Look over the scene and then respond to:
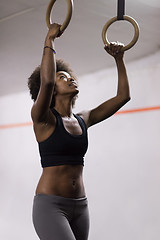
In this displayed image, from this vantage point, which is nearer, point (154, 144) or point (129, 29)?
point (154, 144)

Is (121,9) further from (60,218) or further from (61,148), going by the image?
(60,218)

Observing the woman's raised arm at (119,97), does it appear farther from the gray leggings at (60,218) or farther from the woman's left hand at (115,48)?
the gray leggings at (60,218)

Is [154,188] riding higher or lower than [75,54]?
lower

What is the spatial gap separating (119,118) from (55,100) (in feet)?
5.58

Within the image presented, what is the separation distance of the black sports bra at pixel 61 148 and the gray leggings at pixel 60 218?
186 mm

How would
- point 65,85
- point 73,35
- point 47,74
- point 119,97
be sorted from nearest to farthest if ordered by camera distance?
point 47,74, point 65,85, point 119,97, point 73,35

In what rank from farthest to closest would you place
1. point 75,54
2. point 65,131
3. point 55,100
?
point 75,54 → point 55,100 → point 65,131

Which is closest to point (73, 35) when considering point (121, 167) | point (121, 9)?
point (121, 167)

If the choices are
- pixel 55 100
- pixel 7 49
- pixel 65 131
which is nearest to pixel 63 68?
pixel 55 100

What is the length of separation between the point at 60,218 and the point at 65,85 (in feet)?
2.39

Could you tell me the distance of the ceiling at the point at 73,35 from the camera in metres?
3.89

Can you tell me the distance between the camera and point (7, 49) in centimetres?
454

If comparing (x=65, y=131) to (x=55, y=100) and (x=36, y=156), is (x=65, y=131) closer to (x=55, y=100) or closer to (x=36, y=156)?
(x=55, y=100)

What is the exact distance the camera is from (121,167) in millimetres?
3828
